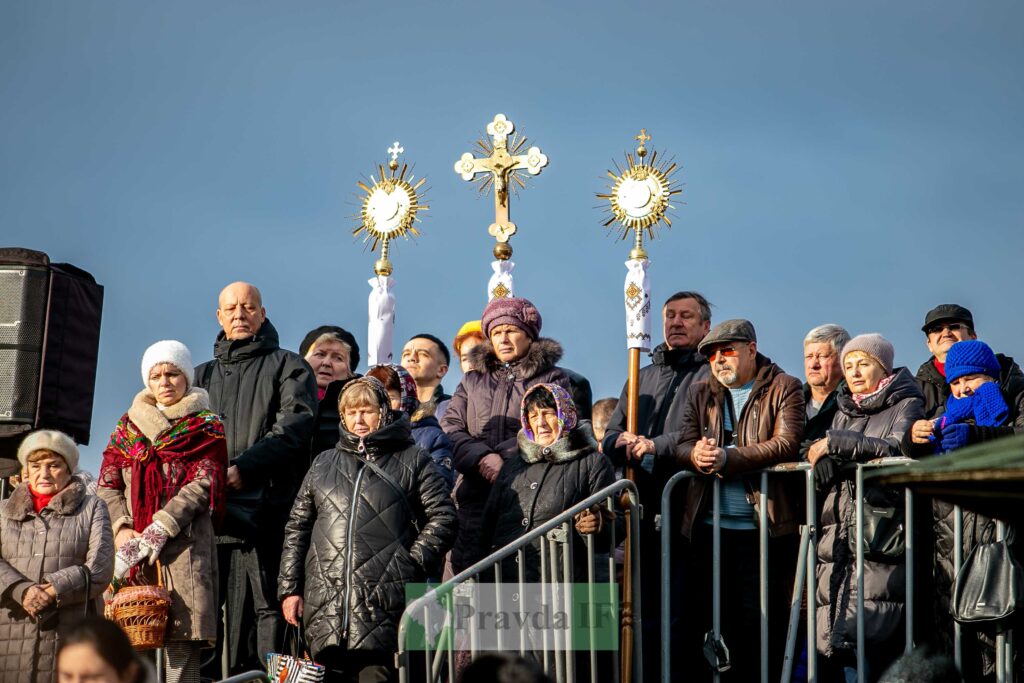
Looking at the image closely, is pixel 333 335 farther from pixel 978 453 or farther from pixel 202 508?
pixel 978 453

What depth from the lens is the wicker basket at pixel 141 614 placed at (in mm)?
7906

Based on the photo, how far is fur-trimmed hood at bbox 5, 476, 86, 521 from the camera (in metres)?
8.25

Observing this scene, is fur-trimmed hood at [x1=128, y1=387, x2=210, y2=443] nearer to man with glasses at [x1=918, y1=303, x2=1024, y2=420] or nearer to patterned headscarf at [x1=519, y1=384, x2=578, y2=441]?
patterned headscarf at [x1=519, y1=384, x2=578, y2=441]

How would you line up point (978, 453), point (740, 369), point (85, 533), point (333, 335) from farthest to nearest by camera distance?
point (333, 335)
point (740, 369)
point (85, 533)
point (978, 453)

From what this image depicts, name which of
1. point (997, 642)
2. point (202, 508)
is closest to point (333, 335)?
point (202, 508)

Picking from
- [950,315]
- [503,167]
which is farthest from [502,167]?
[950,315]

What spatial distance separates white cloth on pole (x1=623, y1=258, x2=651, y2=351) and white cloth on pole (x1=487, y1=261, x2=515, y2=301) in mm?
2323

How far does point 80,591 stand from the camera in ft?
26.4

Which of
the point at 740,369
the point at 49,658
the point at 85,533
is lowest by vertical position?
the point at 49,658

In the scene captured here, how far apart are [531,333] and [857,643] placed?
9.47 feet

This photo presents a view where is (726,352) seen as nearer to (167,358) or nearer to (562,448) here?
(562,448)

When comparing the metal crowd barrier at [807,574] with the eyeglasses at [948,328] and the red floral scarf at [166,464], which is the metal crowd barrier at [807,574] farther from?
the red floral scarf at [166,464]

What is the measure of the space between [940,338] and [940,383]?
31 cm

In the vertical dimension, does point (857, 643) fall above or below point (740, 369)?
below
